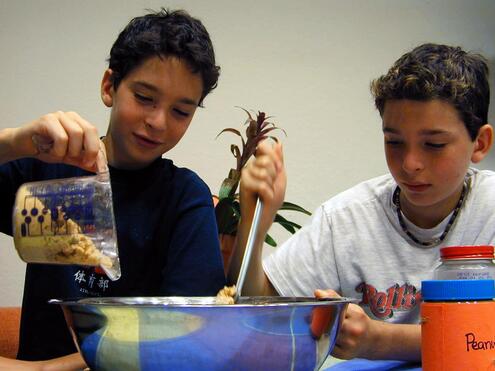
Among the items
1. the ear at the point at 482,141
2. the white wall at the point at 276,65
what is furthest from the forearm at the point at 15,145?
the white wall at the point at 276,65

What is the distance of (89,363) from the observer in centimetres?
→ 47

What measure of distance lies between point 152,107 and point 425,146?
0.44 metres

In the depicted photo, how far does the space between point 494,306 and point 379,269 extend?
58 cm

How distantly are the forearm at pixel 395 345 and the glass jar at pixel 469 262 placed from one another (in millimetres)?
207

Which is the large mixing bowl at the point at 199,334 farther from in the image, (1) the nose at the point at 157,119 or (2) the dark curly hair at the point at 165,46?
(2) the dark curly hair at the point at 165,46

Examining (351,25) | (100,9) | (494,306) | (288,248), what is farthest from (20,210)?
(351,25)

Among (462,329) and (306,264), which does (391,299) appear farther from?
(462,329)

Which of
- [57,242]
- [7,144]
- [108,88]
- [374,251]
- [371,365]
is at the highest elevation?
[108,88]

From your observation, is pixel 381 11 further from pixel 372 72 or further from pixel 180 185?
pixel 180 185

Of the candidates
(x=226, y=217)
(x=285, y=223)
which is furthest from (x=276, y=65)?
(x=226, y=217)

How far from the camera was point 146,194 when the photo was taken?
3.30ft

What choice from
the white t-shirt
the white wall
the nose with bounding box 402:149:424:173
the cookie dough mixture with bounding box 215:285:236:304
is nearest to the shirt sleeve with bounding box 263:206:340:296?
the white t-shirt

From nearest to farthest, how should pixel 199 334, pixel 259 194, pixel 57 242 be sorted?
pixel 199 334 → pixel 57 242 → pixel 259 194

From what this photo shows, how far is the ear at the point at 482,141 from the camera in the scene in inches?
40.4
